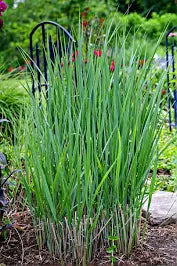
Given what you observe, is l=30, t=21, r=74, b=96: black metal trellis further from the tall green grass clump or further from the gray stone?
the gray stone

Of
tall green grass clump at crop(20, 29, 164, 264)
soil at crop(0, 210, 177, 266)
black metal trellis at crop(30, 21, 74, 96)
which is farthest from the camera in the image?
black metal trellis at crop(30, 21, 74, 96)

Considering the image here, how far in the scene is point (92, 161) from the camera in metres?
2.67

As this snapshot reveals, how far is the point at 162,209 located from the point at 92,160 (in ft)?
3.37

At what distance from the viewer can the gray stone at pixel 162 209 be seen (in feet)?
10.9

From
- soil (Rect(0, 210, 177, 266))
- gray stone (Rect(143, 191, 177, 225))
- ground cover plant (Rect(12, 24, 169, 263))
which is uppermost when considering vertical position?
ground cover plant (Rect(12, 24, 169, 263))

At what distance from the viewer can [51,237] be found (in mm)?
2809

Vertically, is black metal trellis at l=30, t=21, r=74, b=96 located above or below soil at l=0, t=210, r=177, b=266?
above

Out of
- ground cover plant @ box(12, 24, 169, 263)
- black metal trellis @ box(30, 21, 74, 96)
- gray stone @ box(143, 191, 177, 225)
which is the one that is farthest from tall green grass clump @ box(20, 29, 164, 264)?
gray stone @ box(143, 191, 177, 225)

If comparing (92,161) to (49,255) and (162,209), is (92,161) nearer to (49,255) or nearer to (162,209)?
(49,255)

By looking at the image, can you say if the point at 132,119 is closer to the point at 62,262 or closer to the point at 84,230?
the point at 84,230

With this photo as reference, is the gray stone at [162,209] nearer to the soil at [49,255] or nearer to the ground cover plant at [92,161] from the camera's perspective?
the soil at [49,255]

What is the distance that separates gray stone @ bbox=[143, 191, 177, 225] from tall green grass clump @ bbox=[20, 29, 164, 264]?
45 cm

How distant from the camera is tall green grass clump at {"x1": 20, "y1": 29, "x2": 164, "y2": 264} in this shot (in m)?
2.67

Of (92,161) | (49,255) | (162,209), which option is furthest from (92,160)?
(162,209)
